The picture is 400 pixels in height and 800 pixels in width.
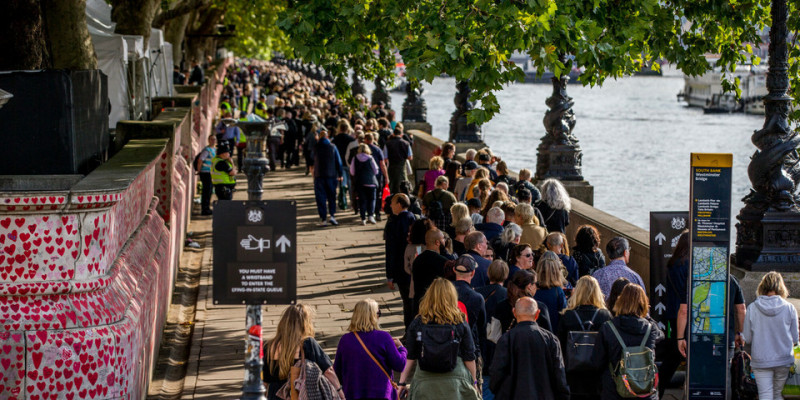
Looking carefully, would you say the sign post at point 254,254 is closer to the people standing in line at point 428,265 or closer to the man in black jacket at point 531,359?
the man in black jacket at point 531,359

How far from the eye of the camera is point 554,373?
809 cm

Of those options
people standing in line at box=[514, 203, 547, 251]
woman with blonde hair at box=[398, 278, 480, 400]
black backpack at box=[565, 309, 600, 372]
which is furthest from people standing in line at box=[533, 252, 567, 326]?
people standing in line at box=[514, 203, 547, 251]

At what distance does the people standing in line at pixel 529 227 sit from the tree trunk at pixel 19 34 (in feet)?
21.5

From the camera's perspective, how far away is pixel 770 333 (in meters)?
9.46

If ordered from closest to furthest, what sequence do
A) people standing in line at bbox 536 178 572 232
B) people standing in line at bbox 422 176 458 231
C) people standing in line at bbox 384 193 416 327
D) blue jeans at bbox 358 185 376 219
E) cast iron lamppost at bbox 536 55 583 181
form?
people standing in line at bbox 384 193 416 327, people standing in line at bbox 536 178 572 232, people standing in line at bbox 422 176 458 231, cast iron lamppost at bbox 536 55 583 181, blue jeans at bbox 358 185 376 219

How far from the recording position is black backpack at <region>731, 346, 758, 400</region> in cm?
971

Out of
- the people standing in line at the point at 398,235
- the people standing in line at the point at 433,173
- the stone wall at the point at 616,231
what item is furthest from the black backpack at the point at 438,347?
the people standing in line at the point at 433,173

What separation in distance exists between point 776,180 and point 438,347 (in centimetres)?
608

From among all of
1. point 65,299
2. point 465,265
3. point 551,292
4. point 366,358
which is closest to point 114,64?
point 465,265

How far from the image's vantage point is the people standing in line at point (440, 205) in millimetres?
13609

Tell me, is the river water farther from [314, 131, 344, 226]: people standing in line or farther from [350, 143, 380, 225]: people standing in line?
[314, 131, 344, 226]: people standing in line

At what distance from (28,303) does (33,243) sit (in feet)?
1.40

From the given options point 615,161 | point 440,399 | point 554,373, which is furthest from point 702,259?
point 615,161

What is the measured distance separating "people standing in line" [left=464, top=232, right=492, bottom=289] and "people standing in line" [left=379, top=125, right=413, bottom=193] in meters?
10.4
